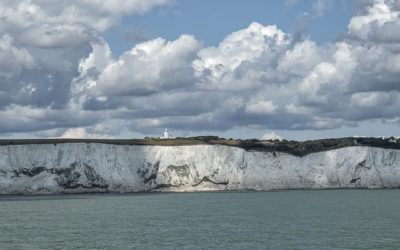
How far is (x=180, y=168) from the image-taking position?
407 feet

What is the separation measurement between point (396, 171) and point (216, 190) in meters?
32.1

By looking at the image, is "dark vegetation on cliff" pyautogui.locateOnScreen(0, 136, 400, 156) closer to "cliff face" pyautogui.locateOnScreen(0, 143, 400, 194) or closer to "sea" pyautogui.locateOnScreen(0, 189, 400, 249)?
"cliff face" pyautogui.locateOnScreen(0, 143, 400, 194)

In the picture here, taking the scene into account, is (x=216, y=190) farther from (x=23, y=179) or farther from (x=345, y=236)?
(x=345, y=236)

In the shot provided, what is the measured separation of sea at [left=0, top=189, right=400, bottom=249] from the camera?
48062mm

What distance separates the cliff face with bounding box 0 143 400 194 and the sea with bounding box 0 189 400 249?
27.9 meters

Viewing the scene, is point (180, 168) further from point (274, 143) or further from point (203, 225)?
point (203, 225)

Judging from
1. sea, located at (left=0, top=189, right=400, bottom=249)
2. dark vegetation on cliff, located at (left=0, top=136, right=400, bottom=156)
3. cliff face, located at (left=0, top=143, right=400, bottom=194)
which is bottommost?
sea, located at (left=0, top=189, right=400, bottom=249)

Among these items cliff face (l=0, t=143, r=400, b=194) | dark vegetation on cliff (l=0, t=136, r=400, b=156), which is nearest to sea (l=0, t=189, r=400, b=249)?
cliff face (l=0, t=143, r=400, b=194)

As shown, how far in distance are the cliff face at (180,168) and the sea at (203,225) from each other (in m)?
27.9

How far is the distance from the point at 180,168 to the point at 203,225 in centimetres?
6370

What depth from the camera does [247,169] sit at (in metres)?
125

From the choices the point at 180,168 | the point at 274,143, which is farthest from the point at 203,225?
the point at 274,143

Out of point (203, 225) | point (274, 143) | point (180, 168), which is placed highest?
point (274, 143)

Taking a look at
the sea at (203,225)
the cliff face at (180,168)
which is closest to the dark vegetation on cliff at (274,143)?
the cliff face at (180,168)
